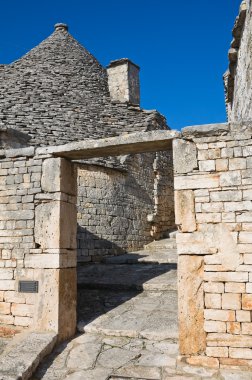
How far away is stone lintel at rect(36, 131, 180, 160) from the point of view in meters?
4.77

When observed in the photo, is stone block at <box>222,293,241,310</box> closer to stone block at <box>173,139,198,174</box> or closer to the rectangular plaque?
stone block at <box>173,139,198,174</box>

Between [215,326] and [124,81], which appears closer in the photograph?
[215,326]

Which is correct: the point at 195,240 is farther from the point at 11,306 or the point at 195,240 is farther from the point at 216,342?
the point at 11,306

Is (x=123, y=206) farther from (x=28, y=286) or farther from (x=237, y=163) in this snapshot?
(x=237, y=163)

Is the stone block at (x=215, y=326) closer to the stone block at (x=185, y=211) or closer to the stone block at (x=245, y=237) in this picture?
the stone block at (x=245, y=237)

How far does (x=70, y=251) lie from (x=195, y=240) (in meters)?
2.07

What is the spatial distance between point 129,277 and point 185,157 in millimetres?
4037

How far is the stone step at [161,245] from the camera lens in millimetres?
11445

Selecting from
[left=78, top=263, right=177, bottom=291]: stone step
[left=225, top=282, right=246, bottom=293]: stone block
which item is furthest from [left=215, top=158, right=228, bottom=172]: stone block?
[left=78, top=263, right=177, bottom=291]: stone step

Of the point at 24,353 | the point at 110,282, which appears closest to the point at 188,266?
the point at 24,353

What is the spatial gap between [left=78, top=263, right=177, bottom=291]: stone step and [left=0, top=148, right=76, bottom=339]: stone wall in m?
1.98

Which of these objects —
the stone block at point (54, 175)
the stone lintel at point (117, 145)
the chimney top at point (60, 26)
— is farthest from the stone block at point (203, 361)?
the chimney top at point (60, 26)

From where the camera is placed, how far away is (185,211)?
4.43 m

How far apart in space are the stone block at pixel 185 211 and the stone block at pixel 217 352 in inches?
54.6
